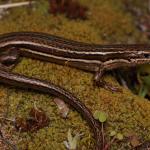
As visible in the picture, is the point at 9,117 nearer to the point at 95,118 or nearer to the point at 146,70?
the point at 95,118

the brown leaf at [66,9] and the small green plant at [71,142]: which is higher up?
the brown leaf at [66,9]

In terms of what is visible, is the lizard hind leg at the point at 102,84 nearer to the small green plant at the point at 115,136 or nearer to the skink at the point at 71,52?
the skink at the point at 71,52

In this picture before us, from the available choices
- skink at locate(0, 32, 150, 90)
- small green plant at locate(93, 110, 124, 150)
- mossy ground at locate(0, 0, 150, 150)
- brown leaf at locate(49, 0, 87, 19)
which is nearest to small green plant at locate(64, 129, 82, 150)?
mossy ground at locate(0, 0, 150, 150)

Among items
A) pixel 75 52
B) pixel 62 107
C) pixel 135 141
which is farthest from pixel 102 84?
pixel 135 141

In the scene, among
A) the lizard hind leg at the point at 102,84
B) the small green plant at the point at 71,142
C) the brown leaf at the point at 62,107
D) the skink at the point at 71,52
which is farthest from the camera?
the skink at the point at 71,52

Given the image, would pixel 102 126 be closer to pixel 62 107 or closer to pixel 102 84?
pixel 62 107

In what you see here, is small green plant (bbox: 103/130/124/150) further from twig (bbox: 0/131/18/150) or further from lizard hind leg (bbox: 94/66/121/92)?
twig (bbox: 0/131/18/150)

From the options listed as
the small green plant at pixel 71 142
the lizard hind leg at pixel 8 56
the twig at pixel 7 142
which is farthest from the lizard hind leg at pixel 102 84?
the twig at pixel 7 142

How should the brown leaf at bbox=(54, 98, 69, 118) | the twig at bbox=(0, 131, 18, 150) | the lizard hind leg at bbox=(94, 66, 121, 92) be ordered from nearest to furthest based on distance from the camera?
1. the twig at bbox=(0, 131, 18, 150)
2. the brown leaf at bbox=(54, 98, 69, 118)
3. the lizard hind leg at bbox=(94, 66, 121, 92)

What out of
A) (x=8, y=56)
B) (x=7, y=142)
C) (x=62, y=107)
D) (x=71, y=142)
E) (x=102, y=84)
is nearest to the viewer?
(x=71, y=142)
